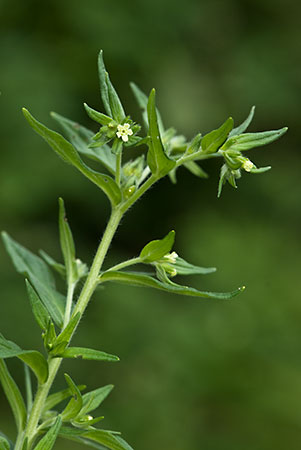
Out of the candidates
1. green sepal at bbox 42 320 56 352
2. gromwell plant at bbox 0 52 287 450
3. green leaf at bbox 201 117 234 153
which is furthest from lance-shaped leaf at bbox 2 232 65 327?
green leaf at bbox 201 117 234 153

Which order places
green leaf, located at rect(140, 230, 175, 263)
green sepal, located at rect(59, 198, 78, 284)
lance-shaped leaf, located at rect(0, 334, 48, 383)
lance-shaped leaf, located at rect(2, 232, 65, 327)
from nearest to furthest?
lance-shaped leaf, located at rect(0, 334, 48, 383), green leaf, located at rect(140, 230, 175, 263), lance-shaped leaf, located at rect(2, 232, 65, 327), green sepal, located at rect(59, 198, 78, 284)

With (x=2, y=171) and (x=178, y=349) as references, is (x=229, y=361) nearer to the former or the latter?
(x=178, y=349)

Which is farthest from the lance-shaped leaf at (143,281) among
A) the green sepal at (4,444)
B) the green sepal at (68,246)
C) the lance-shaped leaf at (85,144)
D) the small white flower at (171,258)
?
the green sepal at (4,444)

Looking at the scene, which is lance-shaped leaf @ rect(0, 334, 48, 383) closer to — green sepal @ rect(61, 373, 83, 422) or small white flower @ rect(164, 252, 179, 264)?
green sepal @ rect(61, 373, 83, 422)

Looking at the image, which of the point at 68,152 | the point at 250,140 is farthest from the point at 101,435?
the point at 250,140

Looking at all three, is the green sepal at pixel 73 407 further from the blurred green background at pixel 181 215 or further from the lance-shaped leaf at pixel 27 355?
the blurred green background at pixel 181 215

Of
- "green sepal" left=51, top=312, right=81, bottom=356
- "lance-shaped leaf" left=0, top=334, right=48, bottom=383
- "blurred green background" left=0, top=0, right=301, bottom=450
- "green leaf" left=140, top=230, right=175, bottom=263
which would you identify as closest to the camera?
"lance-shaped leaf" left=0, top=334, right=48, bottom=383
